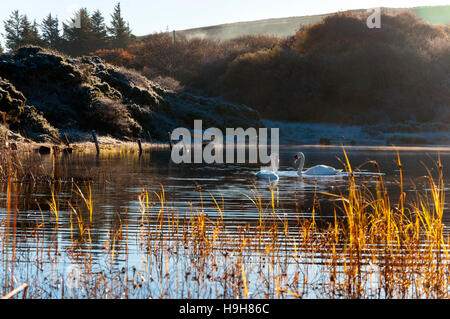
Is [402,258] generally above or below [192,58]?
below

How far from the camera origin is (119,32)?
104625 mm

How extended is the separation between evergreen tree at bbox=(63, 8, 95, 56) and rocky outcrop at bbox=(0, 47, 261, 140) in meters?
36.5

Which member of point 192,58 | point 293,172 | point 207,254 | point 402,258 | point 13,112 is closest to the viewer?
point 402,258

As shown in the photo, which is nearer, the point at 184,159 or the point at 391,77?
the point at 184,159

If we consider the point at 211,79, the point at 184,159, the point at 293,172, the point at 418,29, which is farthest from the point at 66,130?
the point at 418,29

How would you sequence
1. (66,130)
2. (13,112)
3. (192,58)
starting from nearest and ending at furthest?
(13,112) → (66,130) → (192,58)

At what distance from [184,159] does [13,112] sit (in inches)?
513

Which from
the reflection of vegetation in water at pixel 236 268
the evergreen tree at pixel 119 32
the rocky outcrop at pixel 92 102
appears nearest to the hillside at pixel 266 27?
the evergreen tree at pixel 119 32

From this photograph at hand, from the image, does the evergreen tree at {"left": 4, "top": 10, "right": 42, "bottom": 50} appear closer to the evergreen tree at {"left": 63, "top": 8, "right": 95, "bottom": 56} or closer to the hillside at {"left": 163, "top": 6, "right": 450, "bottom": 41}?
the evergreen tree at {"left": 63, "top": 8, "right": 95, "bottom": 56}

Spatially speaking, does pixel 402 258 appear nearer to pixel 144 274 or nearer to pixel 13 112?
pixel 144 274

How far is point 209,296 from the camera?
7.51 m

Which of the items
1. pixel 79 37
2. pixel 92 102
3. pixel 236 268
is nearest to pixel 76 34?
pixel 79 37

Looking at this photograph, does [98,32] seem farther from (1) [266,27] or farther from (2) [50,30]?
(1) [266,27]

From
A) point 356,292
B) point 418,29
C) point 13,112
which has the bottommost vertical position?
point 356,292
